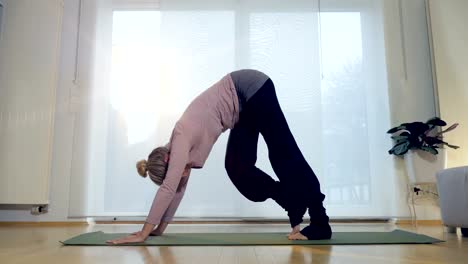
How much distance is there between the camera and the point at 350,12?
391cm

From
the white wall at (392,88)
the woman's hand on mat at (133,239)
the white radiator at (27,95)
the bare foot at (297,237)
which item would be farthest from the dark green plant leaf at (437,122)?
the white radiator at (27,95)

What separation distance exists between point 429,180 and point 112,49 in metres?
2.85

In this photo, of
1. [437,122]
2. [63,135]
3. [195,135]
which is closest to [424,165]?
[437,122]

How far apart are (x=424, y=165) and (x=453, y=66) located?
0.95 meters

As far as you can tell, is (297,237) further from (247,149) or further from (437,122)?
(437,122)

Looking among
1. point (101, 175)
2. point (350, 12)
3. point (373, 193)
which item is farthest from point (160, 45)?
point (373, 193)

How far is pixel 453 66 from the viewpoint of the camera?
12.2ft

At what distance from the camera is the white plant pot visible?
3.42 meters

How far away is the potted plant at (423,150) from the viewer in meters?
3.42

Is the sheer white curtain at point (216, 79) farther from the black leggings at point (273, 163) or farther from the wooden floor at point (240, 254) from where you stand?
the wooden floor at point (240, 254)

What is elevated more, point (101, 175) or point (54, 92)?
point (54, 92)

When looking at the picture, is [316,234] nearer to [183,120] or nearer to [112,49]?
[183,120]

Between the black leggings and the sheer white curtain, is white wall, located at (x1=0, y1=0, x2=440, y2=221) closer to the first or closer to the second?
the sheer white curtain

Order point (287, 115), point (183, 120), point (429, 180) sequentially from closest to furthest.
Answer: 1. point (183, 120)
2. point (429, 180)
3. point (287, 115)
